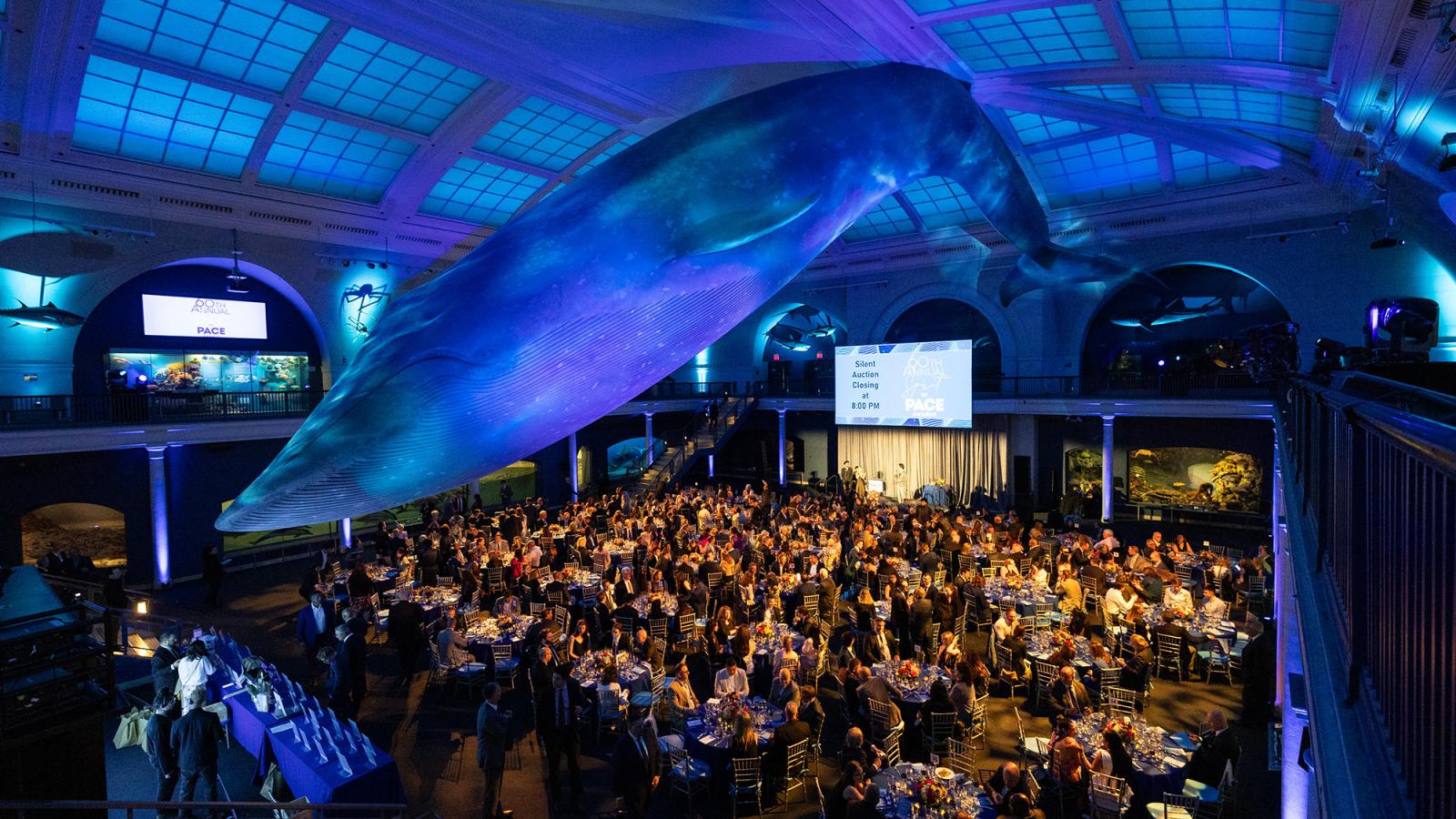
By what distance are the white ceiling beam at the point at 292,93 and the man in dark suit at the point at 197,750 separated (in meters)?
12.7

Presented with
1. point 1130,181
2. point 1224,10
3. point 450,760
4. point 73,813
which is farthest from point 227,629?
point 1130,181

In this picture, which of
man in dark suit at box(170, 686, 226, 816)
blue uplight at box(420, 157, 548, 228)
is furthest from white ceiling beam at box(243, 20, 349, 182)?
man in dark suit at box(170, 686, 226, 816)

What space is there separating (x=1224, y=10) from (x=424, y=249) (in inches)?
838

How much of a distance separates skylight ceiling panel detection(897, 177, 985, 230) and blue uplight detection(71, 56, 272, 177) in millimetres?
17450

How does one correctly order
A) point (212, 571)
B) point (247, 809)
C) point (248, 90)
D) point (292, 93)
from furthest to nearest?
point (292, 93) → point (248, 90) → point (212, 571) → point (247, 809)

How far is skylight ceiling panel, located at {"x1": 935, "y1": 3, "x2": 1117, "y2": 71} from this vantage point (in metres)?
12.3

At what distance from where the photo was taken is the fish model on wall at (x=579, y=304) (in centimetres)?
187

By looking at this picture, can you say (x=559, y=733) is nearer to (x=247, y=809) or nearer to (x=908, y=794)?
(x=247, y=809)

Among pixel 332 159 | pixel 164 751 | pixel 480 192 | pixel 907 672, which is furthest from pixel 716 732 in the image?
pixel 480 192

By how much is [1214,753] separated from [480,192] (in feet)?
72.0

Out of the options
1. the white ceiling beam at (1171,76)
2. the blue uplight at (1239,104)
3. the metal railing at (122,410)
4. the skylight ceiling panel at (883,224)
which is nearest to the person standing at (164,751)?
the metal railing at (122,410)

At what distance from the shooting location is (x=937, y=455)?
23922mm

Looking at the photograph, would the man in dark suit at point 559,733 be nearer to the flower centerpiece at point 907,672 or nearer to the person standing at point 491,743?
the person standing at point 491,743

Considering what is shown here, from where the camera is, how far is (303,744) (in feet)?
21.2
